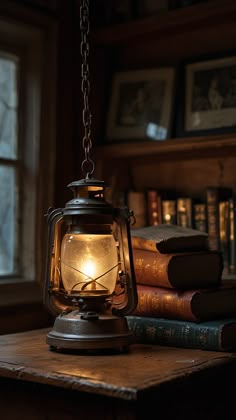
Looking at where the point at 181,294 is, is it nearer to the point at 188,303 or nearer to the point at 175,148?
the point at 188,303

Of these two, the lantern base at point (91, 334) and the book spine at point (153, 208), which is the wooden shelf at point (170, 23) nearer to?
the book spine at point (153, 208)

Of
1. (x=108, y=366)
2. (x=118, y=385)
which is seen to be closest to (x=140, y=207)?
(x=108, y=366)

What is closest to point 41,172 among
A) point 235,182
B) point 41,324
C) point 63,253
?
point 41,324

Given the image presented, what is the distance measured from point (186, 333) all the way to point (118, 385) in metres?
0.41

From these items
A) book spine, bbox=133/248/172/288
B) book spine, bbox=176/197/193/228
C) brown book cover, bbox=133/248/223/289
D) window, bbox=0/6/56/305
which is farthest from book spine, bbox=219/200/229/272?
window, bbox=0/6/56/305

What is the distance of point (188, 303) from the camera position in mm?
1609

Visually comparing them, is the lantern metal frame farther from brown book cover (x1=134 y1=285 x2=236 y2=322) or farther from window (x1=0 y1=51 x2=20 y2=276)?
window (x1=0 y1=51 x2=20 y2=276)

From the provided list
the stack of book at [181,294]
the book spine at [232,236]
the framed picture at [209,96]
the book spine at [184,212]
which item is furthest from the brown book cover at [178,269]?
the framed picture at [209,96]

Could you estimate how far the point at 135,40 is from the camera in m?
2.43

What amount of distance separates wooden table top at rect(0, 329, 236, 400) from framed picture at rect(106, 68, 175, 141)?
94 cm

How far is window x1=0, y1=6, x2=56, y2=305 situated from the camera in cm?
235

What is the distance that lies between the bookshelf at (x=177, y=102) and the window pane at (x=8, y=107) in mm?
289

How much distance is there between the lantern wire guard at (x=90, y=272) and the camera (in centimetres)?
153

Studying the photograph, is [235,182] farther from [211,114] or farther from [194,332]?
[194,332]
